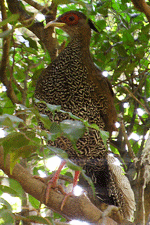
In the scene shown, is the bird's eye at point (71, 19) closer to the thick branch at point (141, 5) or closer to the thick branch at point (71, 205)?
the thick branch at point (141, 5)

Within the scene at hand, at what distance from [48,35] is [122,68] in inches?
28.2

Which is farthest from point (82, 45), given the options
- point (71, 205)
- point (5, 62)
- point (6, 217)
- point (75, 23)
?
point (6, 217)

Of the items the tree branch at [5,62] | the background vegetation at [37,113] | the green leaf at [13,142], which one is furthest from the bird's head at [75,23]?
the green leaf at [13,142]

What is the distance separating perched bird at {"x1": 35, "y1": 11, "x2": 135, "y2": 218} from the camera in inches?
80.7

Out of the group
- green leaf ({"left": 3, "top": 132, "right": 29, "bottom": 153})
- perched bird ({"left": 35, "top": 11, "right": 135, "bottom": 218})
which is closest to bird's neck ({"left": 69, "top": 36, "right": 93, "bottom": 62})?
perched bird ({"left": 35, "top": 11, "right": 135, "bottom": 218})

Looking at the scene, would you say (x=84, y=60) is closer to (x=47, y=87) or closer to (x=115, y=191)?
(x=47, y=87)

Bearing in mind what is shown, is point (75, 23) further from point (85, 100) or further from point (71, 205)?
point (71, 205)

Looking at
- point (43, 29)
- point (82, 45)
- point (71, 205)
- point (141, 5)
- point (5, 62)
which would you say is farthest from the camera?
point (43, 29)

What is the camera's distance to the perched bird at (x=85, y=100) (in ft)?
6.73

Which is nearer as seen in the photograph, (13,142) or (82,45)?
(13,142)

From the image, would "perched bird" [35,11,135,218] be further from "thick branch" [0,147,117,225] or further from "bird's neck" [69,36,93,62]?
"thick branch" [0,147,117,225]

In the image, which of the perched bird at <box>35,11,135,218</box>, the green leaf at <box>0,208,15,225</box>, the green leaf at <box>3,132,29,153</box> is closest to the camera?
the green leaf at <box>0,208,15,225</box>

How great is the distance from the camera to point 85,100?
2.06m

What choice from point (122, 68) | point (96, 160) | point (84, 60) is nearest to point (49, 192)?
point (96, 160)
